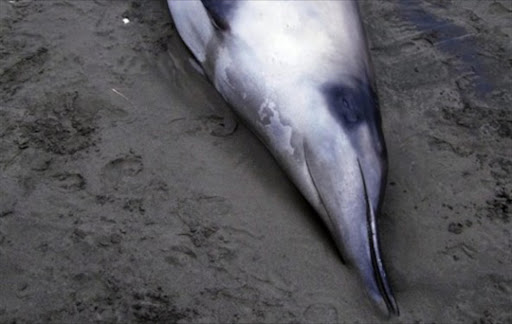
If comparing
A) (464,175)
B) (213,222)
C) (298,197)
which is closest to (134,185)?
(213,222)

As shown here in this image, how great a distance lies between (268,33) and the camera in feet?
14.4

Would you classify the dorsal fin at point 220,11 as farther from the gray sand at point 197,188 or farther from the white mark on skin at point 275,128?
the white mark on skin at point 275,128

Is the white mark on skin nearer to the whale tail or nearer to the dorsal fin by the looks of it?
the whale tail

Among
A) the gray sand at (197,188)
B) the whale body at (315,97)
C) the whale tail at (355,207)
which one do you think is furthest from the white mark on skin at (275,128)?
the gray sand at (197,188)

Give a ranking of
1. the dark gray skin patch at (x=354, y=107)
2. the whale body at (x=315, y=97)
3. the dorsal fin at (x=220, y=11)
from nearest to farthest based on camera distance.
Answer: the whale body at (x=315, y=97) < the dark gray skin patch at (x=354, y=107) < the dorsal fin at (x=220, y=11)

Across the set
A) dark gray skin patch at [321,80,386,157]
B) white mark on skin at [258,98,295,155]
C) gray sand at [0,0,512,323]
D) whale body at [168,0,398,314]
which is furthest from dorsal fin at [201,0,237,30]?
dark gray skin patch at [321,80,386,157]

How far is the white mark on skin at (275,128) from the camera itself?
4.00 m

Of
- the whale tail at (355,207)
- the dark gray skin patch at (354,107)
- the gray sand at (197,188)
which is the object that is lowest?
the gray sand at (197,188)

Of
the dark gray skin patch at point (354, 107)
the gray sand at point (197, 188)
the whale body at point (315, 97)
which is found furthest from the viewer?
the dark gray skin patch at point (354, 107)

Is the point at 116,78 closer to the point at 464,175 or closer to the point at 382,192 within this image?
the point at 382,192

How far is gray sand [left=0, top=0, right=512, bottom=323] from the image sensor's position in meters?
3.61

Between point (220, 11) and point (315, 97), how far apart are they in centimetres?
108

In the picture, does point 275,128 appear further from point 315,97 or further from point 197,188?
point 197,188

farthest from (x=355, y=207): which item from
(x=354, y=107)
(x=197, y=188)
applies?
(x=197, y=188)
